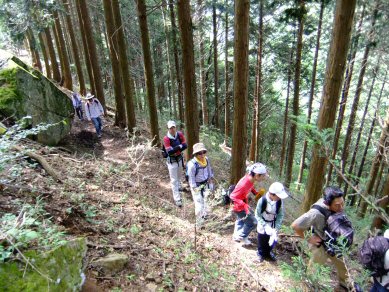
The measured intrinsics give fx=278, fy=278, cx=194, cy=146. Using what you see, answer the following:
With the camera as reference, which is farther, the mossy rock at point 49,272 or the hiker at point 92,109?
the hiker at point 92,109

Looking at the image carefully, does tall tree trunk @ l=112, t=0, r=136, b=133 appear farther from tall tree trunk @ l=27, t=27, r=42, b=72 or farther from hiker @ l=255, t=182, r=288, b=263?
hiker @ l=255, t=182, r=288, b=263

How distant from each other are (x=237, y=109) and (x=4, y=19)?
1477 centimetres

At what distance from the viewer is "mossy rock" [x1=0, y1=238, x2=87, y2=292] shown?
91.6 inches

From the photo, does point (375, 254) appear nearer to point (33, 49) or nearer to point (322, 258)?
point (322, 258)

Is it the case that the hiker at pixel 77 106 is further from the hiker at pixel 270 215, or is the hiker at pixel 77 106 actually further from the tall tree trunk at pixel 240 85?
the hiker at pixel 270 215

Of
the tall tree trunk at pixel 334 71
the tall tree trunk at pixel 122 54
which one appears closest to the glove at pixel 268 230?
the tall tree trunk at pixel 334 71

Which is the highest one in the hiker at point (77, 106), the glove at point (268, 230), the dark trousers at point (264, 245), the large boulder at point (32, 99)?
the large boulder at point (32, 99)

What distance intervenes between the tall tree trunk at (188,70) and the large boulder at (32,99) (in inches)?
140

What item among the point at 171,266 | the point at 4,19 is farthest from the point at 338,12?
the point at 4,19

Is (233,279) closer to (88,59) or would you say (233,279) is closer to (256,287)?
(256,287)

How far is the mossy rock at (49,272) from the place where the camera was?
233 cm

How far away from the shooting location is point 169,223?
19.1 ft

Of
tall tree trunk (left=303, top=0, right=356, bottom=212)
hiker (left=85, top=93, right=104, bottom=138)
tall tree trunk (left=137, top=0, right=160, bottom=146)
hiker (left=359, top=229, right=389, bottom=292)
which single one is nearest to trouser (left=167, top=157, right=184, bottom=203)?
tall tree trunk (left=137, top=0, right=160, bottom=146)

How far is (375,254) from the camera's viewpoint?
11.2ft
